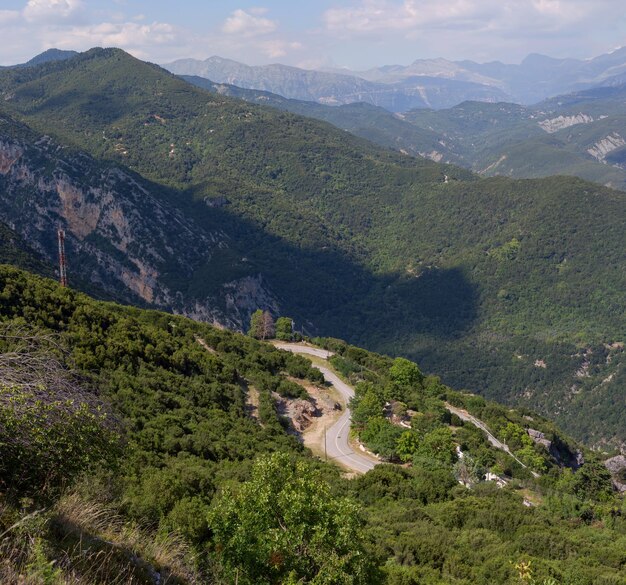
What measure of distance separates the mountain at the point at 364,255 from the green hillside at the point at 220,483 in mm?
74803

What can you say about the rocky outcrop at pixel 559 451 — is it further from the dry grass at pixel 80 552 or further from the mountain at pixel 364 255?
the mountain at pixel 364 255

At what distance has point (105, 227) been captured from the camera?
12825 centimetres

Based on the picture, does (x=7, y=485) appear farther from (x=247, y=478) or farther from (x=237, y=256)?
(x=237, y=256)

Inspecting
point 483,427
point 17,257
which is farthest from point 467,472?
point 17,257

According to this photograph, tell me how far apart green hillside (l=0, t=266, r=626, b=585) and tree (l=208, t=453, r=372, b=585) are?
0.04 metres

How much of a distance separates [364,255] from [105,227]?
8785 centimetres

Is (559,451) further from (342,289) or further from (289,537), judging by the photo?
(342,289)

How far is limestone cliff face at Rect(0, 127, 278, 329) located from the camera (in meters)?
121

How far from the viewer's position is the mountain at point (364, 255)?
126438mm

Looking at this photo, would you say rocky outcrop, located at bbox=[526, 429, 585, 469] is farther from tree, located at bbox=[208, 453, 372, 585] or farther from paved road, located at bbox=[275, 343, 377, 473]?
tree, located at bbox=[208, 453, 372, 585]

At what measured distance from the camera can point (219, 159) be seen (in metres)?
199

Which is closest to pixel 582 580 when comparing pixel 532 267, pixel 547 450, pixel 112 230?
pixel 547 450

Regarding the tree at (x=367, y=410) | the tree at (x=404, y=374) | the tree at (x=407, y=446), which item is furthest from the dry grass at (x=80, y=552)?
the tree at (x=404, y=374)

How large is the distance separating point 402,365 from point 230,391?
957 inches
